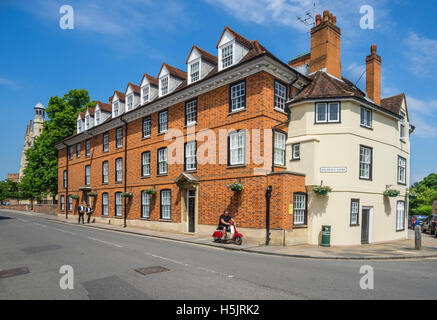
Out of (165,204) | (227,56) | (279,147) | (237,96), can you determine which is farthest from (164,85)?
(279,147)

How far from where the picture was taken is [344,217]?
16812 millimetres

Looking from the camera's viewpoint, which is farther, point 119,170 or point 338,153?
point 119,170

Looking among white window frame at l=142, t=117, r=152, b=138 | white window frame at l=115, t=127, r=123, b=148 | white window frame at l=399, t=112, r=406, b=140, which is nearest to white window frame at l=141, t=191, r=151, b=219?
white window frame at l=142, t=117, r=152, b=138

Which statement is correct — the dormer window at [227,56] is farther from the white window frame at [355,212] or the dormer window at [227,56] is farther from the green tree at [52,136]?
the green tree at [52,136]

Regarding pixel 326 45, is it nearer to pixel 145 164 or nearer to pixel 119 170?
pixel 145 164

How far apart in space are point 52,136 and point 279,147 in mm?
35262

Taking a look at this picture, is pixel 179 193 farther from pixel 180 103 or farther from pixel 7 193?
pixel 7 193

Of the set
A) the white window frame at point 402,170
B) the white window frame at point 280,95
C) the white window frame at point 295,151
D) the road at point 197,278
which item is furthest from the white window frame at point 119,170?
the white window frame at point 402,170

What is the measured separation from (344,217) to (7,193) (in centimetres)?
7475

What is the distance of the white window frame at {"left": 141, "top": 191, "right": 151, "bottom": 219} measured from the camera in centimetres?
2470

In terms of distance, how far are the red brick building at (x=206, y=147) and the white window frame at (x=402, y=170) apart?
9444mm

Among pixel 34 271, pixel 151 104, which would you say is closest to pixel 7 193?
pixel 151 104

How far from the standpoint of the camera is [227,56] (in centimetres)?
1900

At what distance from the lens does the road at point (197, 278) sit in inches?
268
